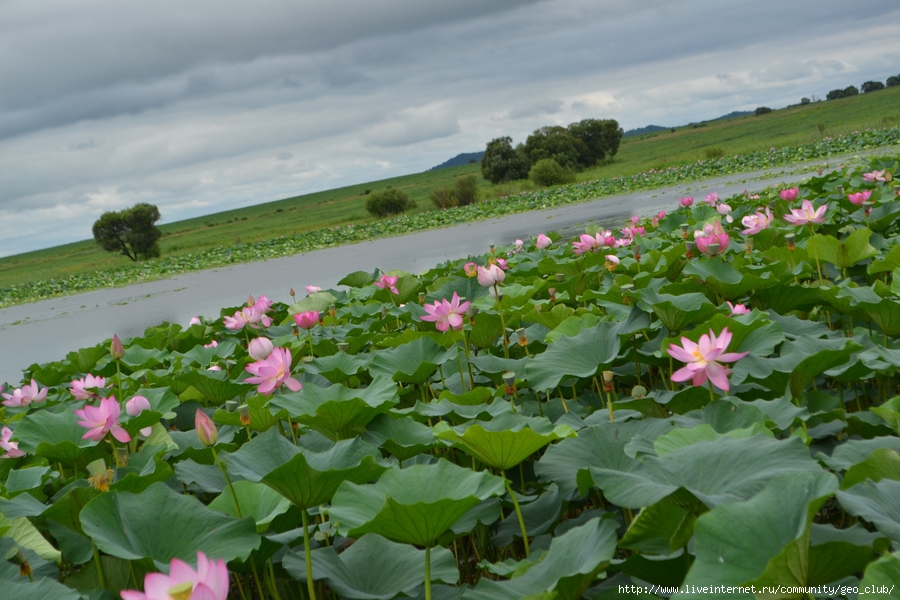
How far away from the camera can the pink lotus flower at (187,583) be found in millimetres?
807

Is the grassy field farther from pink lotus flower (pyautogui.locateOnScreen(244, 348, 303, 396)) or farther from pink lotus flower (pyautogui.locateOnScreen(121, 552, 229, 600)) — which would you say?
pink lotus flower (pyautogui.locateOnScreen(121, 552, 229, 600))

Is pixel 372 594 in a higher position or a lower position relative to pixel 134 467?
lower

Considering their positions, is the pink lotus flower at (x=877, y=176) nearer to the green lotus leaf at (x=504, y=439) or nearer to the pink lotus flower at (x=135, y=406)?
the green lotus leaf at (x=504, y=439)

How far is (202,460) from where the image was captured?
194 centimetres

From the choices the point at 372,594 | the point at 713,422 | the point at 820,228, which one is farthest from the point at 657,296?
the point at 820,228

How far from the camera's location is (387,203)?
28703 mm

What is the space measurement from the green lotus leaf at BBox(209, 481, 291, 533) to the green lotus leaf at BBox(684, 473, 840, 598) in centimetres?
86

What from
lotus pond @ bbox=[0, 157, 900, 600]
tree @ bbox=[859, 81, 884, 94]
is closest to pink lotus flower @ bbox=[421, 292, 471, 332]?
lotus pond @ bbox=[0, 157, 900, 600]

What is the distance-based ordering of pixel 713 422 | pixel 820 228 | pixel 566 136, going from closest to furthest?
pixel 713 422 → pixel 820 228 → pixel 566 136

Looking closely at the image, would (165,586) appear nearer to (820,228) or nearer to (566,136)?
(820,228)

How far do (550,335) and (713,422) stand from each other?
0.91 m

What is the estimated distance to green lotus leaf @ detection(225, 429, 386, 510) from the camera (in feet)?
4.16

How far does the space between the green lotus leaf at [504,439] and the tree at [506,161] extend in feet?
122

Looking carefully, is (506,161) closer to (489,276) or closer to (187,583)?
(489,276)
